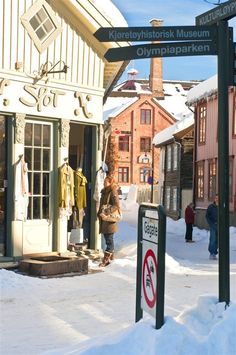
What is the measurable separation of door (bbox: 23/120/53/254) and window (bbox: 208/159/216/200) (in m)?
16.5

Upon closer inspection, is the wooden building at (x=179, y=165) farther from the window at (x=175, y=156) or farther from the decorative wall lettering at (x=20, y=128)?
the decorative wall lettering at (x=20, y=128)

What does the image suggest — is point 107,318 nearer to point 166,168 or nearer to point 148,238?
point 148,238

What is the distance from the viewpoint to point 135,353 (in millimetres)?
4582

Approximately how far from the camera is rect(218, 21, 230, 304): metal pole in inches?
211

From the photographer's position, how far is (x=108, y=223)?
11148 millimetres

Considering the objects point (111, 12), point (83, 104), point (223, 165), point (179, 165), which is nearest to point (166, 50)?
point (223, 165)

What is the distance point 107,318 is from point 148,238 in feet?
7.53

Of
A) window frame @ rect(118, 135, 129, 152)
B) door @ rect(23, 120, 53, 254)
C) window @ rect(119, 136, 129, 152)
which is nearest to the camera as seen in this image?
door @ rect(23, 120, 53, 254)

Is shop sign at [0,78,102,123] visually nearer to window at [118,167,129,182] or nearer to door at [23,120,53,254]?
door at [23,120,53,254]

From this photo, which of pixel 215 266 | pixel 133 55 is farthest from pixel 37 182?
pixel 133 55

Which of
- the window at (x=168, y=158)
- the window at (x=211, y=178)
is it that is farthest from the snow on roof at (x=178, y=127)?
the window at (x=211, y=178)

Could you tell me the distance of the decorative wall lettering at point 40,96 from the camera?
34.8 ft

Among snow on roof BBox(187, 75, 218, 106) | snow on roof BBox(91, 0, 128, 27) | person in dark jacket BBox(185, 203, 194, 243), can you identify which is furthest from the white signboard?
snow on roof BBox(187, 75, 218, 106)

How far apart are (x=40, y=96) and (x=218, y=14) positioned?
5781 millimetres
